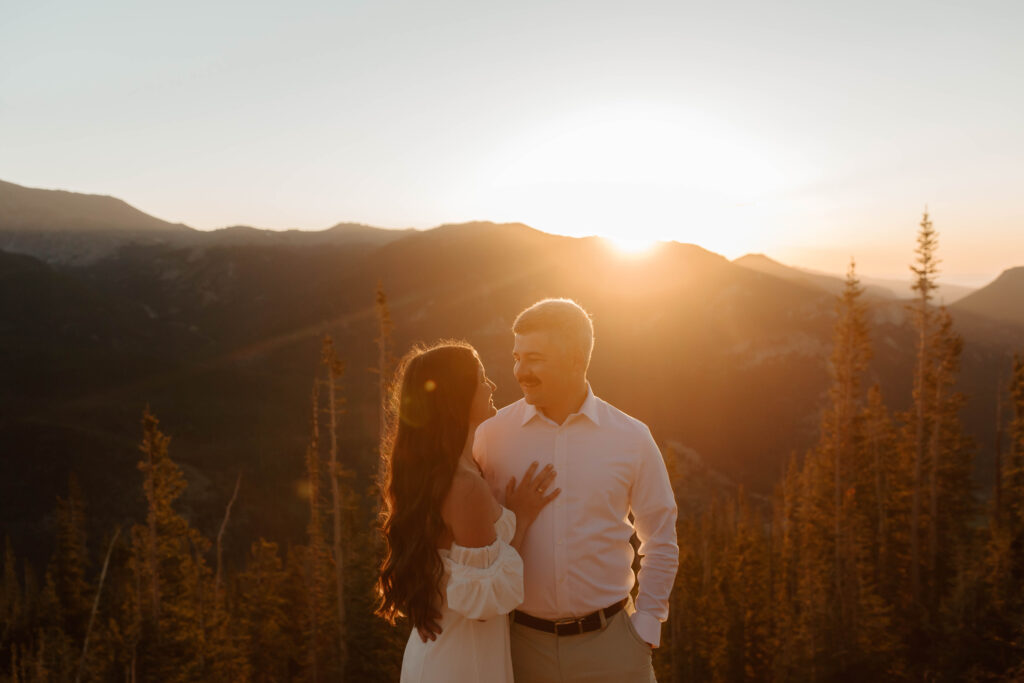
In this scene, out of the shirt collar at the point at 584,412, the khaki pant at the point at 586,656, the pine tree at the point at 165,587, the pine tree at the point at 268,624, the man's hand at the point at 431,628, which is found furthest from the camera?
the pine tree at the point at 268,624

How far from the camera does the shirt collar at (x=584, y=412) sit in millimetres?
3754

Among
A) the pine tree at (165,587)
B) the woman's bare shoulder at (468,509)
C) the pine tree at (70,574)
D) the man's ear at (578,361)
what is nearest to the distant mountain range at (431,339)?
the pine tree at (70,574)

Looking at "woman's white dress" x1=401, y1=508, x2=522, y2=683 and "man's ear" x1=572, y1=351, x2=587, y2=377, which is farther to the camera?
"man's ear" x1=572, y1=351, x2=587, y2=377

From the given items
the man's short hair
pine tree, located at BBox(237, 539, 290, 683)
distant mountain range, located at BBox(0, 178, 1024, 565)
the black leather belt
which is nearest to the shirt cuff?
the black leather belt

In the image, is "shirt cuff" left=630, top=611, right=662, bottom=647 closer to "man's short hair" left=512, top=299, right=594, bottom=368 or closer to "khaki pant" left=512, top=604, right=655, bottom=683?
"khaki pant" left=512, top=604, right=655, bottom=683

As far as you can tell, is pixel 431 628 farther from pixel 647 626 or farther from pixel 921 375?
pixel 921 375

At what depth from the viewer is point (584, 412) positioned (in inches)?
148

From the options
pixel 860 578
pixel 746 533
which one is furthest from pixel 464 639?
pixel 746 533

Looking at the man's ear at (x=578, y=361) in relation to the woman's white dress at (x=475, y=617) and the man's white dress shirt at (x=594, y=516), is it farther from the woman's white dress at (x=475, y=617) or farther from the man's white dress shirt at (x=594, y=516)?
the woman's white dress at (x=475, y=617)

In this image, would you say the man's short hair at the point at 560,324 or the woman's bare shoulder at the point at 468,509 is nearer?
the woman's bare shoulder at the point at 468,509

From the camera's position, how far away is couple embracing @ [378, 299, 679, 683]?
3.28 meters

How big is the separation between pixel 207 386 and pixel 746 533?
14150cm

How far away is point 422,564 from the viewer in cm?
327

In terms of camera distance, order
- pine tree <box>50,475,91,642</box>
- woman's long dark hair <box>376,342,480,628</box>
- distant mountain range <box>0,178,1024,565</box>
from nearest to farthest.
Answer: woman's long dark hair <box>376,342,480,628</box>
pine tree <box>50,475,91,642</box>
distant mountain range <box>0,178,1024,565</box>
